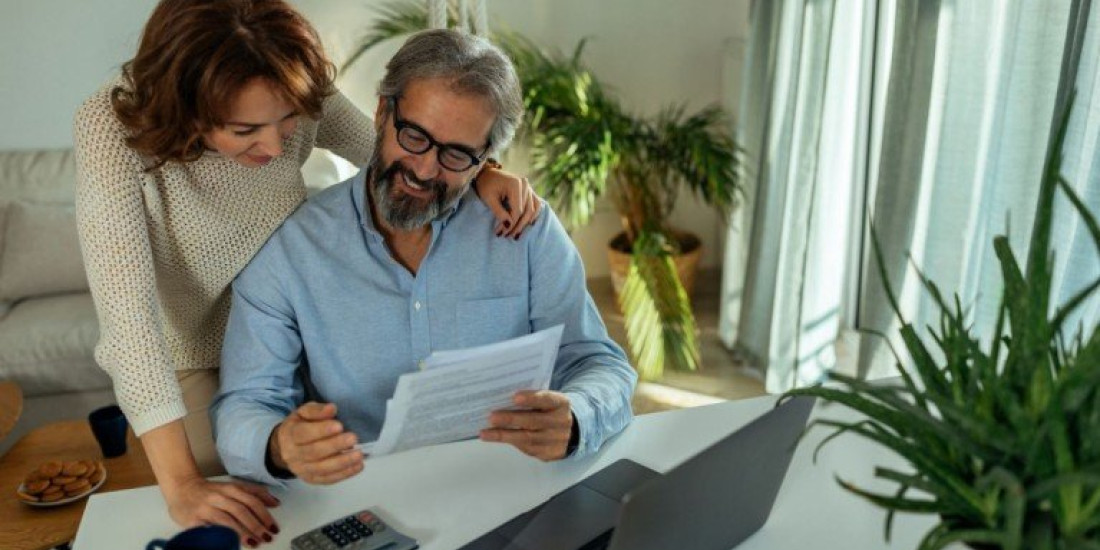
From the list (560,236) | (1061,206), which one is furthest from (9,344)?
(1061,206)

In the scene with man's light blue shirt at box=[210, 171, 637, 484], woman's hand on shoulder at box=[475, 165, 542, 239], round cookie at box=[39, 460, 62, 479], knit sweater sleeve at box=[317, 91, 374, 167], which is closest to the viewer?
man's light blue shirt at box=[210, 171, 637, 484]

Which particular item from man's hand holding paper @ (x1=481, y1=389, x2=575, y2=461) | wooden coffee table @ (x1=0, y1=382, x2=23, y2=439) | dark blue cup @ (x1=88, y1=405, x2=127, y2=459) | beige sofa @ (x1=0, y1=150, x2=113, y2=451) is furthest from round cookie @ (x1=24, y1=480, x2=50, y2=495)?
man's hand holding paper @ (x1=481, y1=389, x2=575, y2=461)

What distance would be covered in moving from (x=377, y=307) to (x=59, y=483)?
0.98 m

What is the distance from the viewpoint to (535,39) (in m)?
4.12

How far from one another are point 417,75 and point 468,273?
0.34 m

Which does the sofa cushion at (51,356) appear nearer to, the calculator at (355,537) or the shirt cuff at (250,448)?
the shirt cuff at (250,448)

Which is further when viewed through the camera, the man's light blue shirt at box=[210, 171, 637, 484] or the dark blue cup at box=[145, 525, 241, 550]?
the man's light blue shirt at box=[210, 171, 637, 484]

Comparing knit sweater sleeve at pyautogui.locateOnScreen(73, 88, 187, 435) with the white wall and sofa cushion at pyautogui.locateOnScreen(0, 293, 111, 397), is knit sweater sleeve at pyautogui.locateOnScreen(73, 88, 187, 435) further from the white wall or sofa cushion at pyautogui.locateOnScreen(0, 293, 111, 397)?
the white wall

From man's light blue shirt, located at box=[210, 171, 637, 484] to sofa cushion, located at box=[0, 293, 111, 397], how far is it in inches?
64.5

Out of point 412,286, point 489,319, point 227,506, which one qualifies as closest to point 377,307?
point 412,286

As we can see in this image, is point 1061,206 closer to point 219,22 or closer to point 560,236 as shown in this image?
point 560,236

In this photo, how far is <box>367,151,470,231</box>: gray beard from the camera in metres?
1.58

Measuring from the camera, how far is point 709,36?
4.27 metres

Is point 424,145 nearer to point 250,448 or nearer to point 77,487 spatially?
point 250,448
